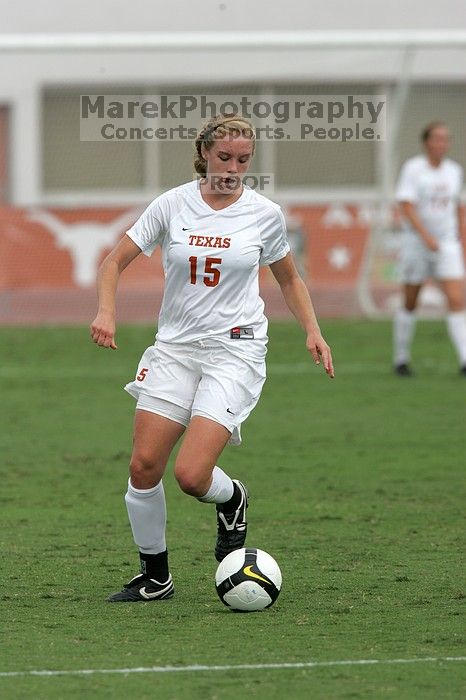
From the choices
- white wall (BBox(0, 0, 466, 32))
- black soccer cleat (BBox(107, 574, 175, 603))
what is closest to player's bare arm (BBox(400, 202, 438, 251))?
black soccer cleat (BBox(107, 574, 175, 603))

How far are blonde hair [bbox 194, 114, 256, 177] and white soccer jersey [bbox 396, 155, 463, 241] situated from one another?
26.9ft

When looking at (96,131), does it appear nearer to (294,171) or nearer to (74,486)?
(294,171)

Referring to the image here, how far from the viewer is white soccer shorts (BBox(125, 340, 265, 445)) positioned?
241 inches

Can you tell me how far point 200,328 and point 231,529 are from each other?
0.94 m

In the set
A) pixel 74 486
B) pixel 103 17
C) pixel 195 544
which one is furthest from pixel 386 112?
pixel 195 544

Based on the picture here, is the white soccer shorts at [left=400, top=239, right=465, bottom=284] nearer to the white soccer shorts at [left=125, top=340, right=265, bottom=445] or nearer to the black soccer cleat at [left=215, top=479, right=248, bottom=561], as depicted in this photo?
the black soccer cleat at [left=215, top=479, right=248, bottom=561]

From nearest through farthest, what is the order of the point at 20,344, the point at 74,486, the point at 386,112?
the point at 74,486 < the point at 20,344 < the point at 386,112

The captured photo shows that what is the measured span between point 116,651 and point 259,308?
67.4 inches

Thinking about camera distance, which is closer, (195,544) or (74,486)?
(195,544)

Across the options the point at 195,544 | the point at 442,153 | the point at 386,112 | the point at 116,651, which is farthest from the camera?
the point at 386,112

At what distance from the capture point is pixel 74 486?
30.1 feet

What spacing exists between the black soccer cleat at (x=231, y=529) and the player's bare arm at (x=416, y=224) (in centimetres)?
752

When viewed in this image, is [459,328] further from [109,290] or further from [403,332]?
[109,290]

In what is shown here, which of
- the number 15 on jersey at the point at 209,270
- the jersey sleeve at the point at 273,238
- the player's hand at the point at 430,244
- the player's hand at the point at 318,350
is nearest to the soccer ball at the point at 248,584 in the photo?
the player's hand at the point at 318,350
